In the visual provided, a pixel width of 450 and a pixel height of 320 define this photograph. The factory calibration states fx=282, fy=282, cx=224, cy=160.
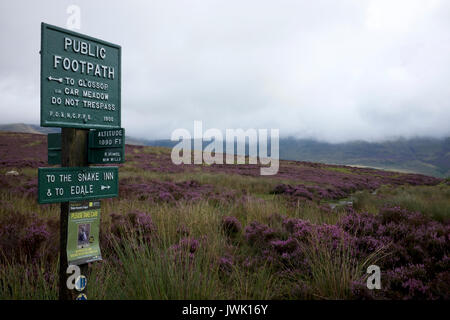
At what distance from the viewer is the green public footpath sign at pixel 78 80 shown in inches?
112

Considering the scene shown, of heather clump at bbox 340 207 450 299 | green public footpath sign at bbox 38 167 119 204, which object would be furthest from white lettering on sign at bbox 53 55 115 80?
heather clump at bbox 340 207 450 299

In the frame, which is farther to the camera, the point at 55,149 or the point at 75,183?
the point at 55,149

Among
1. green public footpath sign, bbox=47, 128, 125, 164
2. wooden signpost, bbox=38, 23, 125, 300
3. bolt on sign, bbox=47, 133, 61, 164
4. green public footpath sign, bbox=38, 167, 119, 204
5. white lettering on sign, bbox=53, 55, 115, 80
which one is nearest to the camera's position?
green public footpath sign, bbox=38, 167, 119, 204

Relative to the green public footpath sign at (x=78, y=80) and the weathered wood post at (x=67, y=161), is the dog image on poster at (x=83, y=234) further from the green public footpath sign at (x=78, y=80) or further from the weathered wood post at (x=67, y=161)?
the green public footpath sign at (x=78, y=80)

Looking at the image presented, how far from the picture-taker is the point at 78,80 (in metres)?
3.10

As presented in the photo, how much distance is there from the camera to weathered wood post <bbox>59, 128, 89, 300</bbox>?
2926mm

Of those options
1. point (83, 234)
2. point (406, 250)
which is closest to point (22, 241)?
point (83, 234)

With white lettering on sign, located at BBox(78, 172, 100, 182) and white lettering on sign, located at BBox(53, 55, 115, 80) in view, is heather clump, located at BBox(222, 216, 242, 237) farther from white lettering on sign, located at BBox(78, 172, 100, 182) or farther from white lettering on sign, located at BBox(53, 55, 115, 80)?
white lettering on sign, located at BBox(53, 55, 115, 80)

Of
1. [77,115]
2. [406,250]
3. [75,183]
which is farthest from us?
[406,250]

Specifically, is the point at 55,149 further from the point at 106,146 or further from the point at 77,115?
the point at 106,146

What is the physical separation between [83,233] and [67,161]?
80cm

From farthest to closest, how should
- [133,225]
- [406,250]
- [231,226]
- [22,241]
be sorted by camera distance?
[231,226] < [133,225] < [22,241] < [406,250]

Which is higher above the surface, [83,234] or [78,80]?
[78,80]

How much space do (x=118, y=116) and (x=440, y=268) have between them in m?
4.79
